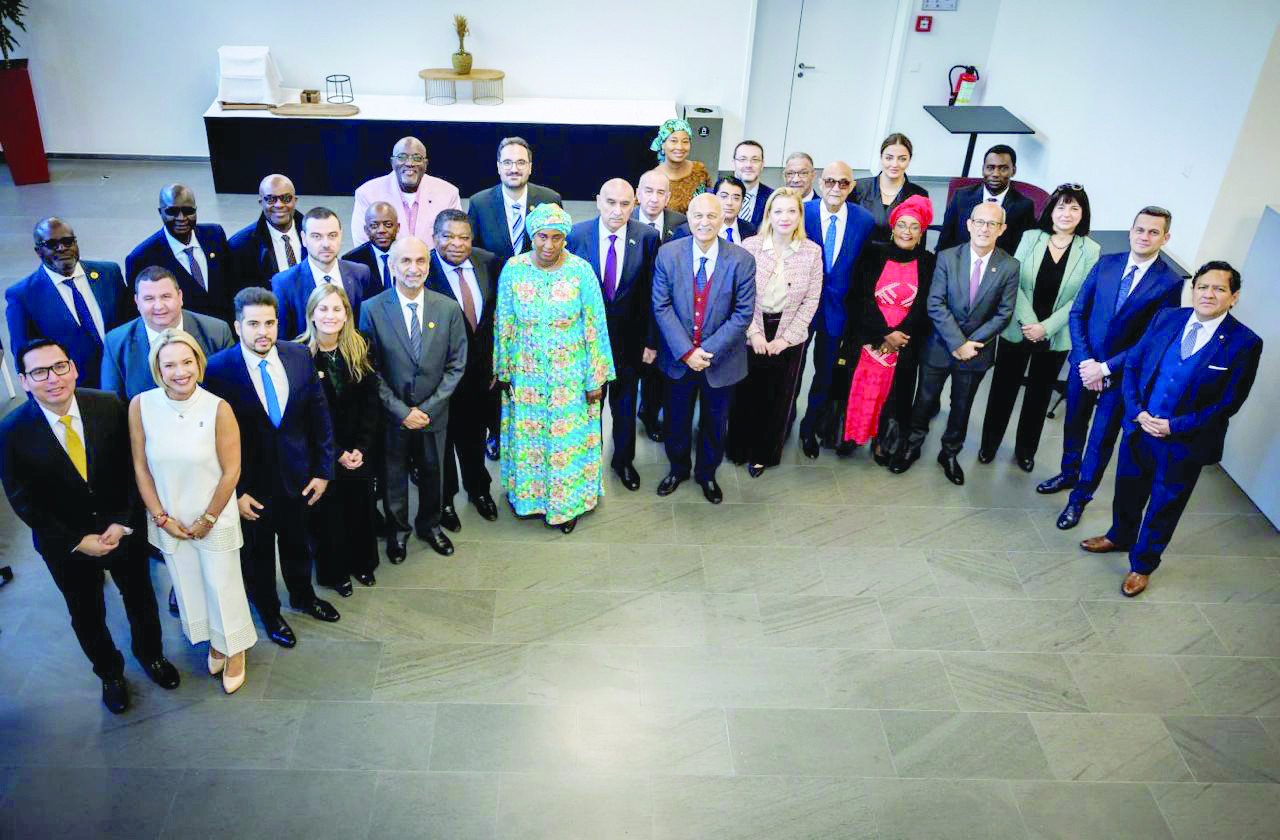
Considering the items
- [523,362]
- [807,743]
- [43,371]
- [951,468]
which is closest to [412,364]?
[523,362]

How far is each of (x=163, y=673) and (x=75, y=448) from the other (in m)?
1.15

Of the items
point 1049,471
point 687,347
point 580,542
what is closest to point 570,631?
point 580,542

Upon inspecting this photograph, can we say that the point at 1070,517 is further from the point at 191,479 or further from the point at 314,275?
the point at 191,479

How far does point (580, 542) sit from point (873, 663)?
162 centimetres

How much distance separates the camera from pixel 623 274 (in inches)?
199

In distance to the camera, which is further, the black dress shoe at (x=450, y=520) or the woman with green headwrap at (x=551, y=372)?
the black dress shoe at (x=450, y=520)

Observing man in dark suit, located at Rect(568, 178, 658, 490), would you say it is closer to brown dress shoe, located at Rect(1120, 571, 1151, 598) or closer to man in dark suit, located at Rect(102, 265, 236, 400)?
man in dark suit, located at Rect(102, 265, 236, 400)

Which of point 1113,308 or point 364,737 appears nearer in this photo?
point 364,737

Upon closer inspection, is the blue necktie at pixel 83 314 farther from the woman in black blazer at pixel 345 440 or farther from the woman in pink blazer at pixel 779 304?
the woman in pink blazer at pixel 779 304

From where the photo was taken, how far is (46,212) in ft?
29.3

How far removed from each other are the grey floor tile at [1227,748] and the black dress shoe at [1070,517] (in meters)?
1.38

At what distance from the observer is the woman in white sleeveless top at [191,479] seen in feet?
11.4

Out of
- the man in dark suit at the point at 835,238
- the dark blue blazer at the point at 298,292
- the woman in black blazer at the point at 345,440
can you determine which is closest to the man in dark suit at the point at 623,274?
the man in dark suit at the point at 835,238

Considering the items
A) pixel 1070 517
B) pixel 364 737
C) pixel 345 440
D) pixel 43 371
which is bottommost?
pixel 364 737
